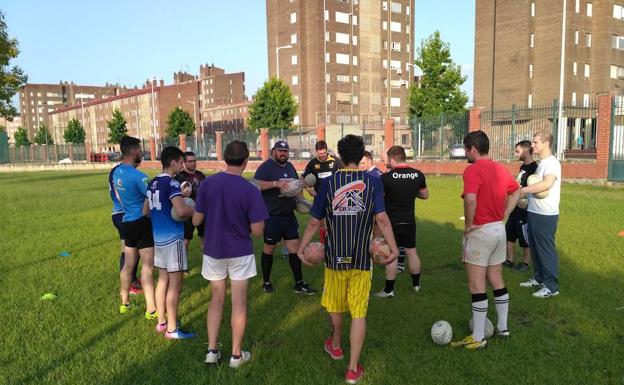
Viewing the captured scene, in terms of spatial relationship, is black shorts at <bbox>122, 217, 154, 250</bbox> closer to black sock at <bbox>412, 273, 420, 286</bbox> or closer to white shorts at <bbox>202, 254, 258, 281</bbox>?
white shorts at <bbox>202, 254, 258, 281</bbox>

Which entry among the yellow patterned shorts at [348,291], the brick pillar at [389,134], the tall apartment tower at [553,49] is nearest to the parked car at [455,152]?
the brick pillar at [389,134]

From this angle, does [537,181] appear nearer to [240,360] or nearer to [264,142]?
[240,360]

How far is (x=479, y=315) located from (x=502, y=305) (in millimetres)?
357

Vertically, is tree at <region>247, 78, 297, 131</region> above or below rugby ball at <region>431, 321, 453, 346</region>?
above

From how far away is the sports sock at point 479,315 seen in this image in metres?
4.56

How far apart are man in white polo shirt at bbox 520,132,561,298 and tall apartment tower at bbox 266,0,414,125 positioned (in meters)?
56.8

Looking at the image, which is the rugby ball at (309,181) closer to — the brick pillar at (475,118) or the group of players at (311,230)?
the group of players at (311,230)

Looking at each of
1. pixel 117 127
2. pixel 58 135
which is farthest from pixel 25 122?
pixel 117 127

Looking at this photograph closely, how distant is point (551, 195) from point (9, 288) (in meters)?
8.10

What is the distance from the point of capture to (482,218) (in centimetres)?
451

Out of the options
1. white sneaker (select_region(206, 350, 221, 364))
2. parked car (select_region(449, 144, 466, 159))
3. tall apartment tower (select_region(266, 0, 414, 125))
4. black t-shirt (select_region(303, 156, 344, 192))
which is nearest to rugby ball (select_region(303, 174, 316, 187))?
black t-shirt (select_region(303, 156, 344, 192))

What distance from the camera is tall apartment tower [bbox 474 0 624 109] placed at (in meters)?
50.2

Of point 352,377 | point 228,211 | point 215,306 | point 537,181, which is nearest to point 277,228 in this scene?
point 215,306

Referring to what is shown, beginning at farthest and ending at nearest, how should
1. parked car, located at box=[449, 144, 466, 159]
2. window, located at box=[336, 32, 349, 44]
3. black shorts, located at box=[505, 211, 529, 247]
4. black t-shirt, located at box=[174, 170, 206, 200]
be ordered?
window, located at box=[336, 32, 349, 44] < parked car, located at box=[449, 144, 466, 159] < black shorts, located at box=[505, 211, 529, 247] < black t-shirt, located at box=[174, 170, 206, 200]
